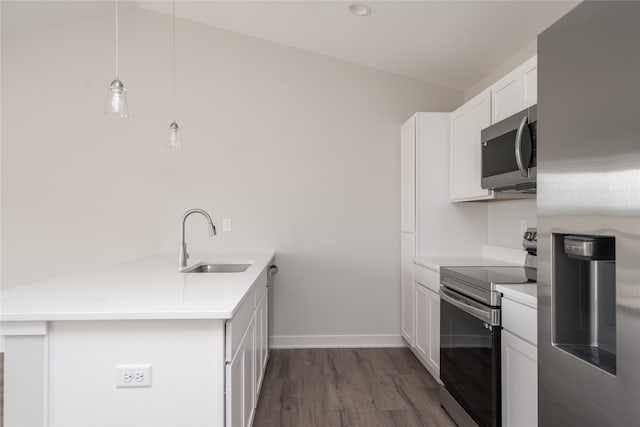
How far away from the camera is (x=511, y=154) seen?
2.08m

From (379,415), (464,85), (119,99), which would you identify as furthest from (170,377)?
(464,85)

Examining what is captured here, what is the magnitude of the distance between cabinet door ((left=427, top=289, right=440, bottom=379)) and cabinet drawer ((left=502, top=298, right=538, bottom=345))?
2.88 ft

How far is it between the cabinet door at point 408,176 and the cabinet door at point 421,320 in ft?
1.69

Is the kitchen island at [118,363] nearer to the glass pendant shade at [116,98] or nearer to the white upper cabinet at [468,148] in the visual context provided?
the glass pendant shade at [116,98]

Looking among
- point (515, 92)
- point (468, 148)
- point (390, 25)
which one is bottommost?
point (468, 148)

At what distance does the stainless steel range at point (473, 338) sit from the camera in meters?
1.84

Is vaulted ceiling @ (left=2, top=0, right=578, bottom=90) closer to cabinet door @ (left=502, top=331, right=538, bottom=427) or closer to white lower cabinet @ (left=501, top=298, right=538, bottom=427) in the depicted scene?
white lower cabinet @ (left=501, top=298, right=538, bottom=427)

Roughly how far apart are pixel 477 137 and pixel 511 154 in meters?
0.63

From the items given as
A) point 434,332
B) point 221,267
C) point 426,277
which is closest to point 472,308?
point 434,332

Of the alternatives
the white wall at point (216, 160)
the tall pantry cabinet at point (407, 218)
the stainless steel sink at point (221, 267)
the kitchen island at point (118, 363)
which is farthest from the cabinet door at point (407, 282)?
the kitchen island at point (118, 363)

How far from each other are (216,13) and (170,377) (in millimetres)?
3015

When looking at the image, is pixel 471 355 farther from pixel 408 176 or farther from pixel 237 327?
pixel 408 176

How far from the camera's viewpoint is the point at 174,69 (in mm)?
3609

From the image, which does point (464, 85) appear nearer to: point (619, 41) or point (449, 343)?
point (449, 343)
